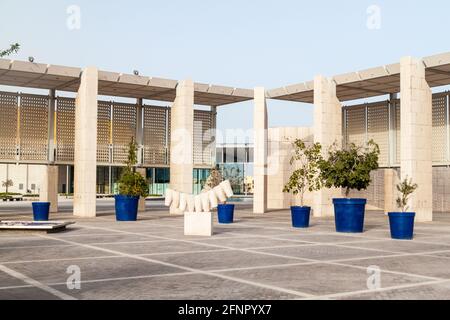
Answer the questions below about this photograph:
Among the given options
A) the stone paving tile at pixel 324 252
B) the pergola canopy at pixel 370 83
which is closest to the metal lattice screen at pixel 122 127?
the pergola canopy at pixel 370 83

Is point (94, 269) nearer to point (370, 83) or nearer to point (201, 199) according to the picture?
point (201, 199)

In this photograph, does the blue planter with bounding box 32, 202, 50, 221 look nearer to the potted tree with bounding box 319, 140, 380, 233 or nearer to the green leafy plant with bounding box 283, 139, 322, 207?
the green leafy plant with bounding box 283, 139, 322, 207

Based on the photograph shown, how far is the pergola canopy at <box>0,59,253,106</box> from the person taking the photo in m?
24.9

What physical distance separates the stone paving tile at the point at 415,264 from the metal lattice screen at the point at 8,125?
2333 centimetres

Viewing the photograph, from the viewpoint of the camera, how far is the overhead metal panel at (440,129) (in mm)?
30703

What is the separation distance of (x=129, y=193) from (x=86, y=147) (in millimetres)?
4084

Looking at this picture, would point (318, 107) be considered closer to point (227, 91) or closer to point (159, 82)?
point (227, 91)

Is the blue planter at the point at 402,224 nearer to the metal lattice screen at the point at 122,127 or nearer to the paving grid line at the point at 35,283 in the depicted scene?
the paving grid line at the point at 35,283

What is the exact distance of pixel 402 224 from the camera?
1504 cm

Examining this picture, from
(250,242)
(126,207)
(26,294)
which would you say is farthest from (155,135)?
(26,294)

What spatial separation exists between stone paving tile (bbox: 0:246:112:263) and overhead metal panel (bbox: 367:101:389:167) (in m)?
24.4

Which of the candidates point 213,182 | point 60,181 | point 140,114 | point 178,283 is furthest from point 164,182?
point 178,283

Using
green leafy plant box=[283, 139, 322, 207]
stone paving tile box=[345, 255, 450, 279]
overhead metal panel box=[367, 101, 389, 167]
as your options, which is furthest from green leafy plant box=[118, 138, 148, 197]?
overhead metal panel box=[367, 101, 389, 167]
